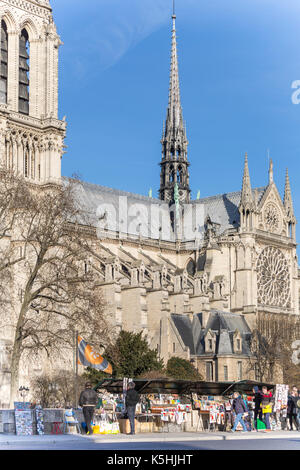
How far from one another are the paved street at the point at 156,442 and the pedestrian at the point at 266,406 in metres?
2.25

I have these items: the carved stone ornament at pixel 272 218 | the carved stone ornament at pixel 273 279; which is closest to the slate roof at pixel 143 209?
the carved stone ornament at pixel 272 218

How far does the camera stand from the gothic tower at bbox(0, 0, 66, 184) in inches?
2790

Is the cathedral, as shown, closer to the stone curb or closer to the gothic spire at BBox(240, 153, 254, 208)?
the gothic spire at BBox(240, 153, 254, 208)

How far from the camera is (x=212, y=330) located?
257 ft

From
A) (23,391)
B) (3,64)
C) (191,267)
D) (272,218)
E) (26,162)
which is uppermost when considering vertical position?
(3,64)

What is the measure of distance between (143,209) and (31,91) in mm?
24409

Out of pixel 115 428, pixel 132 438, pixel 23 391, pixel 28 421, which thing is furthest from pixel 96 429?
pixel 23 391

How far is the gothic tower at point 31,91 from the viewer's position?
233 ft

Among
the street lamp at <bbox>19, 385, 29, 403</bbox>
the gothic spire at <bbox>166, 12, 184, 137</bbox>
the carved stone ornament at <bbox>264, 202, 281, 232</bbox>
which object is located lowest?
the street lamp at <bbox>19, 385, 29, 403</bbox>

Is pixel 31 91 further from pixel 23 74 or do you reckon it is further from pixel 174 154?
pixel 174 154

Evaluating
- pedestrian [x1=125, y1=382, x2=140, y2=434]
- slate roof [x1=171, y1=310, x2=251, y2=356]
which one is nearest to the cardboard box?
pedestrian [x1=125, y1=382, x2=140, y2=434]

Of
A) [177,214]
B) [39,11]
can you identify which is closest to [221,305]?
[177,214]

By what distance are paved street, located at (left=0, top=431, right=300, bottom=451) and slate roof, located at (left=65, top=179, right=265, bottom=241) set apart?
176 feet
